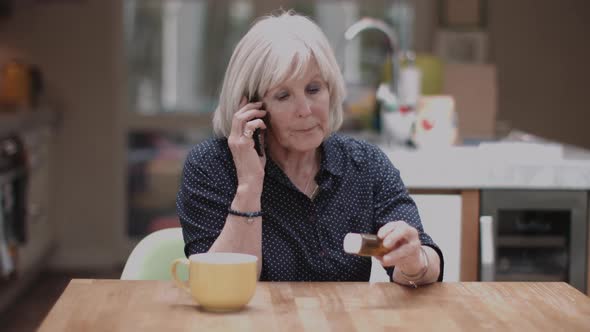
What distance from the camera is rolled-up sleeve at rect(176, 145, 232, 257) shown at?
1861 mm

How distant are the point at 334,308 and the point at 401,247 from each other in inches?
9.9

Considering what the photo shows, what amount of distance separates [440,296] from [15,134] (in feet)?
11.2

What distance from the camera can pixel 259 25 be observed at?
193 centimetres

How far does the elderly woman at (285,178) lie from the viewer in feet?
6.10

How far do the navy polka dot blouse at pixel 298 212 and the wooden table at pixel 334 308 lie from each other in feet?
0.99

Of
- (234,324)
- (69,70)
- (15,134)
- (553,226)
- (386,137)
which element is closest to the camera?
(234,324)

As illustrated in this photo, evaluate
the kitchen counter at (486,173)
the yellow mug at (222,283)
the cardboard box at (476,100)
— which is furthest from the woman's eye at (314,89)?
the cardboard box at (476,100)

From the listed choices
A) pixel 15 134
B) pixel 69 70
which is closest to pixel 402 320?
pixel 15 134

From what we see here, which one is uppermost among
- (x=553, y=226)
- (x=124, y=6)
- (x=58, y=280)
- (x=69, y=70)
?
(x=124, y=6)

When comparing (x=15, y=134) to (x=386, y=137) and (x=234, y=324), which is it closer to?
(x=386, y=137)

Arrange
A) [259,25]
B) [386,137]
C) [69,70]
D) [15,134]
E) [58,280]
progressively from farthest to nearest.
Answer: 1. [69,70]
2. [58,280]
3. [15,134]
4. [386,137]
5. [259,25]

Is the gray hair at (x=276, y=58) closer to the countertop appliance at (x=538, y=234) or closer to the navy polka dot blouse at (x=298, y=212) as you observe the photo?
the navy polka dot blouse at (x=298, y=212)

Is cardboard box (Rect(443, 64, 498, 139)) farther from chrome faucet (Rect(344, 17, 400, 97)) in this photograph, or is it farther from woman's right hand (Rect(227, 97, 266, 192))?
woman's right hand (Rect(227, 97, 266, 192))

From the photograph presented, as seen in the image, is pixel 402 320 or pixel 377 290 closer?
pixel 402 320
